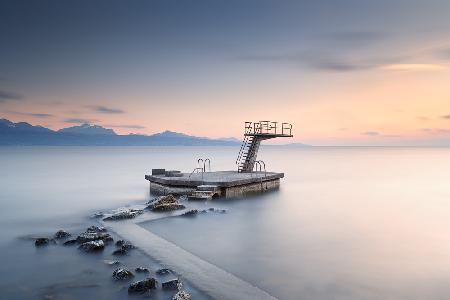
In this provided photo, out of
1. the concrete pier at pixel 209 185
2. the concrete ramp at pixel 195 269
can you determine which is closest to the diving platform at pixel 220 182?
the concrete pier at pixel 209 185

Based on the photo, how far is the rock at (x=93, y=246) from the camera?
47.5 feet

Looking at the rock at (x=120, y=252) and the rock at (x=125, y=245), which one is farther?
the rock at (x=125, y=245)

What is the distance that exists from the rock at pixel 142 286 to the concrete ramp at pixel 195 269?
121 cm

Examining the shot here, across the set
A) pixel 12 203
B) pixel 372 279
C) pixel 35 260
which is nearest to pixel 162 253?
pixel 35 260

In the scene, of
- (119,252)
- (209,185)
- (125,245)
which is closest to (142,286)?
(119,252)

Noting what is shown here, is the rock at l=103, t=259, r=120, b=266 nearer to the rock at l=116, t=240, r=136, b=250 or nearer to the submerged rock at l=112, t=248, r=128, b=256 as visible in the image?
the submerged rock at l=112, t=248, r=128, b=256

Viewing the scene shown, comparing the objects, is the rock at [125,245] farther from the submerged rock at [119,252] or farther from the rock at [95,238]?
the rock at [95,238]

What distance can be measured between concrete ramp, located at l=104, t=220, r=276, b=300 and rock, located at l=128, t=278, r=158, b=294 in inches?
47.7

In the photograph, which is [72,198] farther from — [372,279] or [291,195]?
[372,279]

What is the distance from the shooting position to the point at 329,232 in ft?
66.1

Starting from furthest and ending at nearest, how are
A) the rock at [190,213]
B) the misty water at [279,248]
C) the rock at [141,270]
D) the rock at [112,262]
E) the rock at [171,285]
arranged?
the rock at [190,213], the rock at [112,262], the rock at [141,270], the misty water at [279,248], the rock at [171,285]

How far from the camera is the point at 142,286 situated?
1066cm

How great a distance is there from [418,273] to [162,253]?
9301 millimetres

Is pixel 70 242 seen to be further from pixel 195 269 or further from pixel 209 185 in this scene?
pixel 209 185
